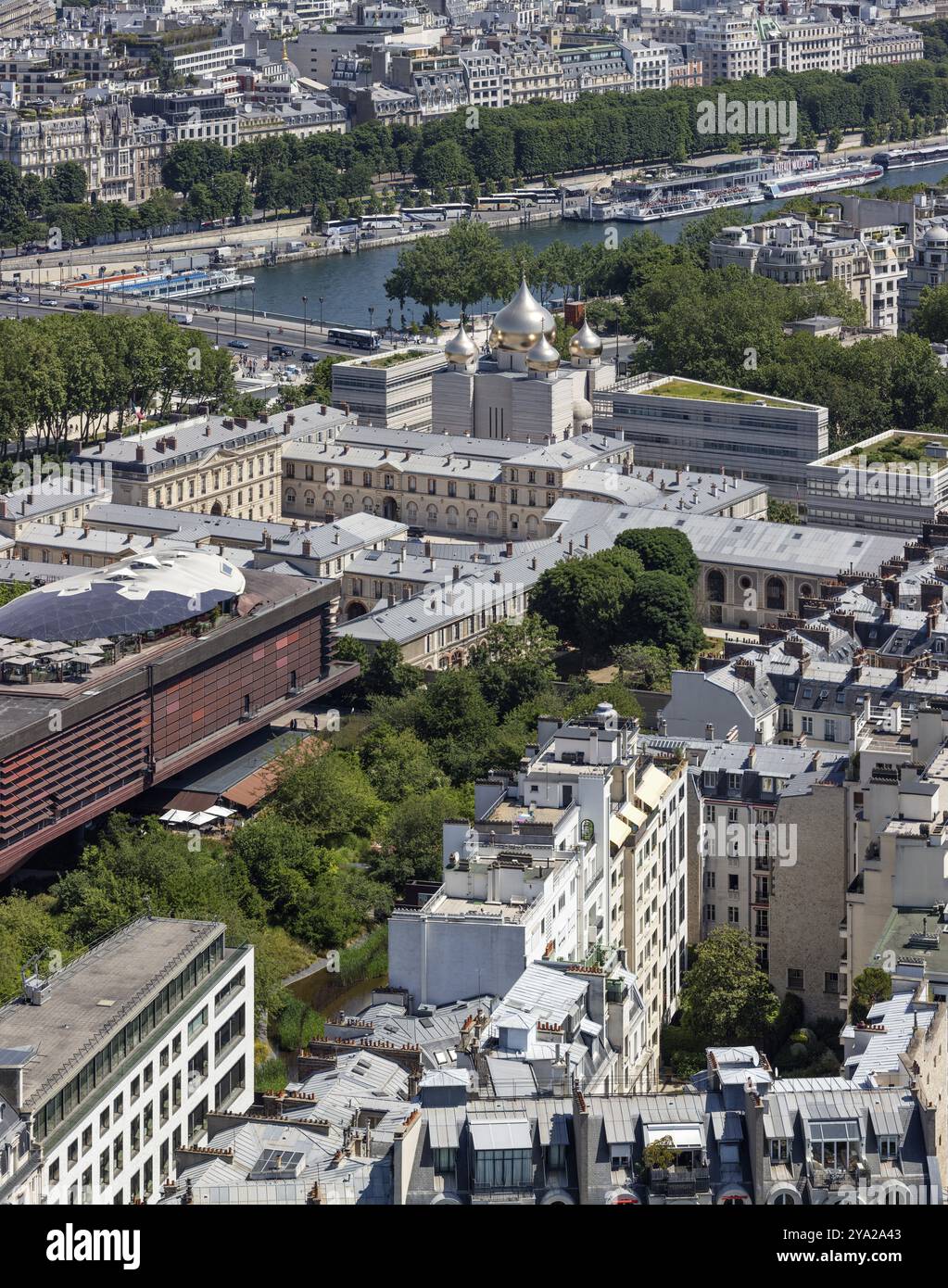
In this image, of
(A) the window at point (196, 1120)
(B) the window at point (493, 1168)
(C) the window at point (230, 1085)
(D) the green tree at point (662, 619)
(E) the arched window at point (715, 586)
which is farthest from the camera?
(E) the arched window at point (715, 586)

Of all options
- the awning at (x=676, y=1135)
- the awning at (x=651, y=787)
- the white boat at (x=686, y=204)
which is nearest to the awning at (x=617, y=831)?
the awning at (x=651, y=787)

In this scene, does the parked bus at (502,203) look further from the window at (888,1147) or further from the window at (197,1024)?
the window at (888,1147)

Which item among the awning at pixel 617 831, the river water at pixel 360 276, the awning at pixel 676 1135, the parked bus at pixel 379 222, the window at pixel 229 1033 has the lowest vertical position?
the window at pixel 229 1033

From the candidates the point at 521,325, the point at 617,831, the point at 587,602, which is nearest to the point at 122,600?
the point at 587,602

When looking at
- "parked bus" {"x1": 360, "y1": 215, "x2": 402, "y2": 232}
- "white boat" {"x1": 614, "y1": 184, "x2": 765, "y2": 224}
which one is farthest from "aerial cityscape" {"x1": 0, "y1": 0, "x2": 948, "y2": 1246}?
"white boat" {"x1": 614, "y1": 184, "x2": 765, "y2": 224}

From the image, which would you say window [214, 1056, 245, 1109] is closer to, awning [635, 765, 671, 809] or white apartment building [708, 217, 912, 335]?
awning [635, 765, 671, 809]

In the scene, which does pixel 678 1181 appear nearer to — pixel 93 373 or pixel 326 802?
pixel 326 802

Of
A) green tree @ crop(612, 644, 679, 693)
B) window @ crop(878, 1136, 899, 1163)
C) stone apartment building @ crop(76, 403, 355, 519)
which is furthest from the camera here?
stone apartment building @ crop(76, 403, 355, 519)
